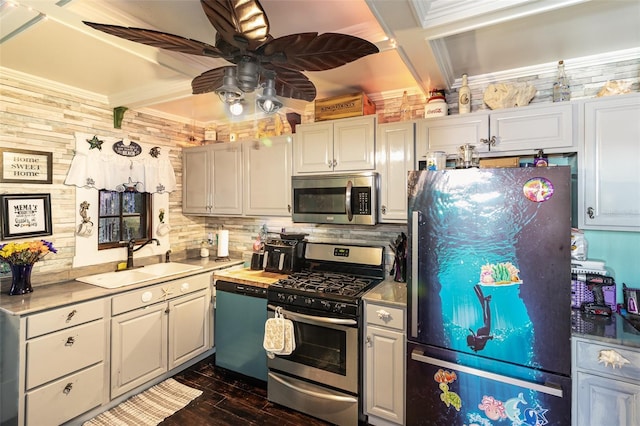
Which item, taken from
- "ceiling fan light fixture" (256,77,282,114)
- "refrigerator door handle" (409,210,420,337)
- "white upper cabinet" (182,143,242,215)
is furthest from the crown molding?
"refrigerator door handle" (409,210,420,337)

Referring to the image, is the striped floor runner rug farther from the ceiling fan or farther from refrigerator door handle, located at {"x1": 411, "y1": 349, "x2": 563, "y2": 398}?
the ceiling fan

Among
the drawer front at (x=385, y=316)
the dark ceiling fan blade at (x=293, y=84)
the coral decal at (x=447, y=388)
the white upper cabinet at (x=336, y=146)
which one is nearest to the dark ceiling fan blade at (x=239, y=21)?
the dark ceiling fan blade at (x=293, y=84)

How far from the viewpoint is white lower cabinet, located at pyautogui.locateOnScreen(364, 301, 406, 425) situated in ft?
6.69

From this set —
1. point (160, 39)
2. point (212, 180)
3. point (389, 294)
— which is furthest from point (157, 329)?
point (160, 39)

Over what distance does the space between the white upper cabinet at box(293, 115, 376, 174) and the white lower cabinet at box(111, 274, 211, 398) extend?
1518mm

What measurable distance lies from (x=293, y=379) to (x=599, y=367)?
6.08ft

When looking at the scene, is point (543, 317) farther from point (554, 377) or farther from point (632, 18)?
point (632, 18)

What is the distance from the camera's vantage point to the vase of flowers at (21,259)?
2113 mm

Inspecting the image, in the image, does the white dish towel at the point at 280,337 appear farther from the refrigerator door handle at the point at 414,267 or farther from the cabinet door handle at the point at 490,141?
the cabinet door handle at the point at 490,141

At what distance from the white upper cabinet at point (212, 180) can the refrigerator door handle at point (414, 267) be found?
6.28ft

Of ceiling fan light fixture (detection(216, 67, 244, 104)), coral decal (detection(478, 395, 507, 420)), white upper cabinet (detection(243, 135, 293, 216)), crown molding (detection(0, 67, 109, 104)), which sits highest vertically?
crown molding (detection(0, 67, 109, 104))

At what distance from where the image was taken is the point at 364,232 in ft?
9.32

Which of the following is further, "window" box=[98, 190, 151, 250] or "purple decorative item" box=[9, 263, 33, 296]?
"window" box=[98, 190, 151, 250]

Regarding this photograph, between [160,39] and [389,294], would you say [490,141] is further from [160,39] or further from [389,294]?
[160,39]
